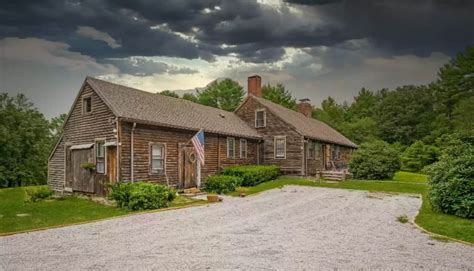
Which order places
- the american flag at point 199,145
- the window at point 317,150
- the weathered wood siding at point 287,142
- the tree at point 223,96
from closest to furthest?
the american flag at point 199,145
the weathered wood siding at point 287,142
the window at point 317,150
the tree at point 223,96

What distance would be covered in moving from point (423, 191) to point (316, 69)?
10.6 m

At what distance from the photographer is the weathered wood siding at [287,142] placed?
79.3 feet

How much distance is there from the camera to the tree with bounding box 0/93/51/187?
3491 centimetres

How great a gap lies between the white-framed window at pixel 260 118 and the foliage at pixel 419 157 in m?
19.9

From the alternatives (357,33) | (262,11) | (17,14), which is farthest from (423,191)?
(17,14)

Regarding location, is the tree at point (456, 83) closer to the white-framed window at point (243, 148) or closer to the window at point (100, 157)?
the white-framed window at point (243, 148)

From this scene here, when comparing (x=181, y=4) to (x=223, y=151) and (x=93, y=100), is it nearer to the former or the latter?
(x=93, y=100)

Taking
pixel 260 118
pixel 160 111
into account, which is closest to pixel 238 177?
pixel 160 111

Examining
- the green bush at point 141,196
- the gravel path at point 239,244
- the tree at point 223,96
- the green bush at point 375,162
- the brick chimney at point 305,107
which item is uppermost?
the tree at point 223,96

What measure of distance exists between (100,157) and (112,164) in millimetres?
1270

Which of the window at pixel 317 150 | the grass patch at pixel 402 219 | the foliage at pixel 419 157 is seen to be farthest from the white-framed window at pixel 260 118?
the foliage at pixel 419 157

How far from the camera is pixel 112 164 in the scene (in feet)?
49.6

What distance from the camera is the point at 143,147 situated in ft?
51.6

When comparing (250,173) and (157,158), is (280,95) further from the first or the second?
(157,158)
